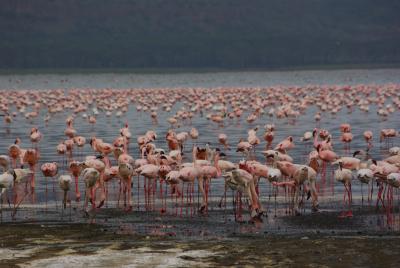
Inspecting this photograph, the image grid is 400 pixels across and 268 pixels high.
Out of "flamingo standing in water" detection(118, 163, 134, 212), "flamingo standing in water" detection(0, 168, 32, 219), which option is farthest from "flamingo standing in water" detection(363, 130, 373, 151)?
"flamingo standing in water" detection(0, 168, 32, 219)

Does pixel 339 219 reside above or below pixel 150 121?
below

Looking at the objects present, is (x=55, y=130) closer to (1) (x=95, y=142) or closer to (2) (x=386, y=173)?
(1) (x=95, y=142)

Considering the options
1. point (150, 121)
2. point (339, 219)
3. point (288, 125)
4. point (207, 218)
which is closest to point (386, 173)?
point (339, 219)

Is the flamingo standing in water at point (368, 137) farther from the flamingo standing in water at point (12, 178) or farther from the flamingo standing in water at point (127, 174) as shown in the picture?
the flamingo standing in water at point (12, 178)

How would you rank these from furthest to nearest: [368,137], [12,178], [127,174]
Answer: [368,137] < [127,174] < [12,178]

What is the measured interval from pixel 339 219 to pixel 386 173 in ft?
3.84

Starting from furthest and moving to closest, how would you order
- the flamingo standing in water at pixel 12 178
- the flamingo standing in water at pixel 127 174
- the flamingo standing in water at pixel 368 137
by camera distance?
the flamingo standing in water at pixel 368 137
the flamingo standing in water at pixel 127 174
the flamingo standing in water at pixel 12 178

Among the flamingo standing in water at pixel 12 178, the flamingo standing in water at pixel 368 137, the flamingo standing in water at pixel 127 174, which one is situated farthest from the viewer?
the flamingo standing in water at pixel 368 137

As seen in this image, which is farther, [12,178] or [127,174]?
[127,174]

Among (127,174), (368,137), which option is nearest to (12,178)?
(127,174)

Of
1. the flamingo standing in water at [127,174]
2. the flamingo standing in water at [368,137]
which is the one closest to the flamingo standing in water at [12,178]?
the flamingo standing in water at [127,174]

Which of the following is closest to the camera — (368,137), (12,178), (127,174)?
(12,178)

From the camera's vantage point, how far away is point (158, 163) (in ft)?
69.3

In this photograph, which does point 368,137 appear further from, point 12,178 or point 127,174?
point 12,178
